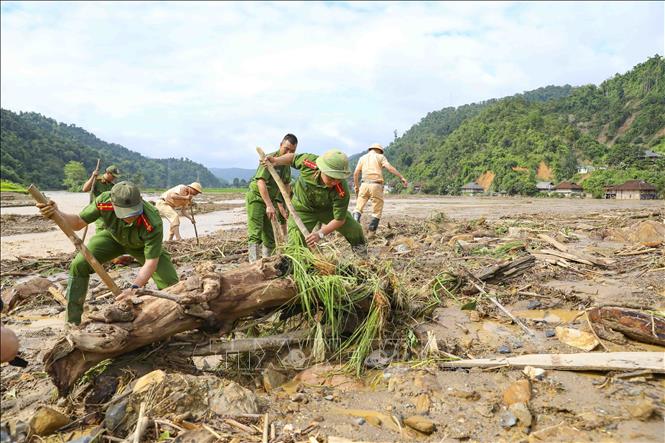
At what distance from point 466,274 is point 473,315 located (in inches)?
38.9

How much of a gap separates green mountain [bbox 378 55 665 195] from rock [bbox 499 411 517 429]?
49358 mm

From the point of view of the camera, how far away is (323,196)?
4.73 meters

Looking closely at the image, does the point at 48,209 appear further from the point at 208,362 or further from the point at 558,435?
the point at 558,435

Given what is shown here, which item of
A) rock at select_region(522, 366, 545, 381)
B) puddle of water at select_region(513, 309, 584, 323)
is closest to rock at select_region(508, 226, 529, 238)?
puddle of water at select_region(513, 309, 584, 323)

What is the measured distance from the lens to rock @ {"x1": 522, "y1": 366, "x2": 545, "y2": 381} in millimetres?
2812

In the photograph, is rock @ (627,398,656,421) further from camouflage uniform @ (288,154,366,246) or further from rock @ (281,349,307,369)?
camouflage uniform @ (288,154,366,246)

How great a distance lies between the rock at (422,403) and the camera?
8.55 ft

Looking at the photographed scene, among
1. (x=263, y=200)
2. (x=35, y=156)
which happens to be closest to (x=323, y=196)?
(x=263, y=200)

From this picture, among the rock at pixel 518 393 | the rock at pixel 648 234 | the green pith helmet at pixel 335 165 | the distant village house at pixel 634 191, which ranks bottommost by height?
the rock at pixel 518 393

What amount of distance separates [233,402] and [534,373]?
2.05 metres

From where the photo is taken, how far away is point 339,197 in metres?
4.52

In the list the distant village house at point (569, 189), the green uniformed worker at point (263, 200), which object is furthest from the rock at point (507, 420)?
the distant village house at point (569, 189)

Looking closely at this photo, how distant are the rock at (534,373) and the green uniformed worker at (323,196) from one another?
2.08m

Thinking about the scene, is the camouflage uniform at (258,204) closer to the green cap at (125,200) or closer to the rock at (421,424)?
the green cap at (125,200)
